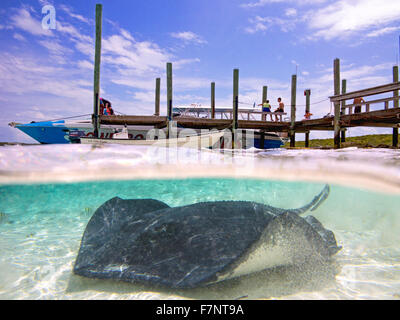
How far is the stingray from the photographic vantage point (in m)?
2.45

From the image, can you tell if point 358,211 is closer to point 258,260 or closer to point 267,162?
point 267,162

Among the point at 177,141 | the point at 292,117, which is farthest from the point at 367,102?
the point at 177,141

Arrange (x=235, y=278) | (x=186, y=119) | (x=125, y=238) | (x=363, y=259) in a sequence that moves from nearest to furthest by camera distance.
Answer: (x=235, y=278)
(x=125, y=238)
(x=363, y=259)
(x=186, y=119)

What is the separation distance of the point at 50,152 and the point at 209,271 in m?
5.99

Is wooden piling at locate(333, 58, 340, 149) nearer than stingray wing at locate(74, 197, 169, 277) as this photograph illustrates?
No

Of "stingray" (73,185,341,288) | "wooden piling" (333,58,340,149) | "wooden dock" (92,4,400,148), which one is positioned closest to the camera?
"stingray" (73,185,341,288)

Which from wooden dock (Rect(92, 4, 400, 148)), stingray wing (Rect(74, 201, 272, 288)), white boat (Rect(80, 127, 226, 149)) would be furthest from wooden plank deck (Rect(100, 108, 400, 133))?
stingray wing (Rect(74, 201, 272, 288))

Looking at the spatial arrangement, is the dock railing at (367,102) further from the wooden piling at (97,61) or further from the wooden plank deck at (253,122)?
the wooden piling at (97,61)

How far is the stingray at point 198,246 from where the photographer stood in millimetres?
2445

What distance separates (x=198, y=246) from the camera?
2824mm

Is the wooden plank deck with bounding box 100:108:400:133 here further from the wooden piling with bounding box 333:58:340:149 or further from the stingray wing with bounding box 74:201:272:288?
the stingray wing with bounding box 74:201:272:288

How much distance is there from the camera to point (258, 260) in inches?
97.4

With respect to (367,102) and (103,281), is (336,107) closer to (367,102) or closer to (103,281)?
(367,102)

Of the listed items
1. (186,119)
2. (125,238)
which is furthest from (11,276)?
(186,119)
